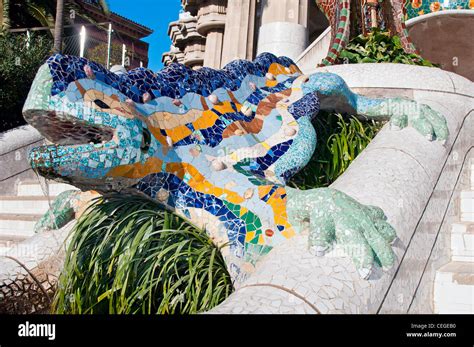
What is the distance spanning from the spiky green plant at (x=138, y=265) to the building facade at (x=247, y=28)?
63.9 inches

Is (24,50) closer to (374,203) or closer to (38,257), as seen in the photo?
(38,257)

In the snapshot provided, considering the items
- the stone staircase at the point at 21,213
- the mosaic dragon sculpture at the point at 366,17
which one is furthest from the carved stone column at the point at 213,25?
the stone staircase at the point at 21,213

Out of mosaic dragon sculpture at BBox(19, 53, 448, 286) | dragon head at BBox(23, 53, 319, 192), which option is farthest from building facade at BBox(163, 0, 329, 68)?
mosaic dragon sculpture at BBox(19, 53, 448, 286)

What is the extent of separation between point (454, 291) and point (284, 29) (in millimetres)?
6951

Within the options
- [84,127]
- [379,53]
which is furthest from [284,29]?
[84,127]

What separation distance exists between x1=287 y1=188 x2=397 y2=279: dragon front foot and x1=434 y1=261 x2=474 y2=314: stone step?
87cm

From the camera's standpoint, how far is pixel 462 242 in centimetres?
391

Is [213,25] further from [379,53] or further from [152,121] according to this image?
[152,121]
